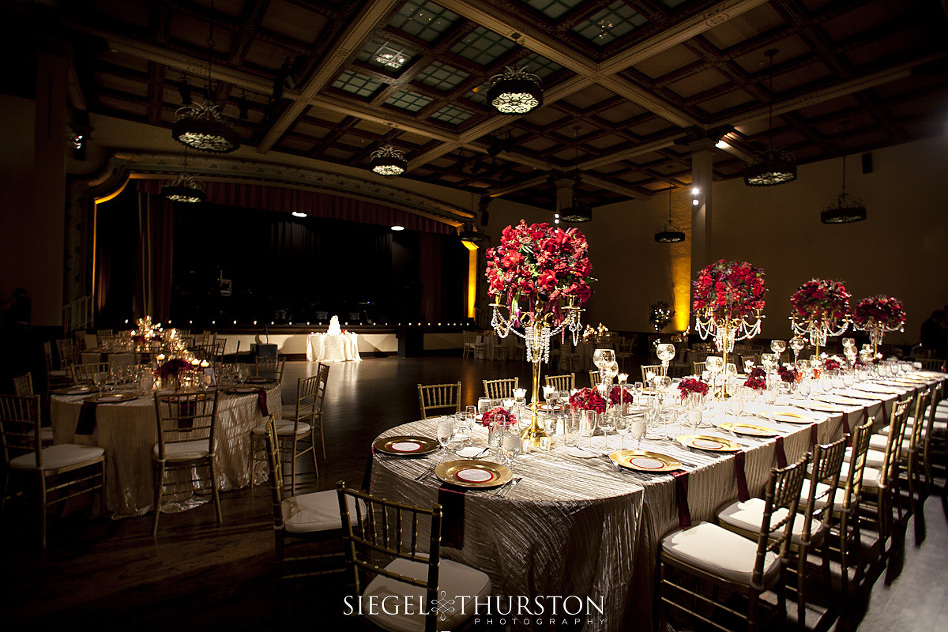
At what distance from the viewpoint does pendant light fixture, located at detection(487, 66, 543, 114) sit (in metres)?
4.93

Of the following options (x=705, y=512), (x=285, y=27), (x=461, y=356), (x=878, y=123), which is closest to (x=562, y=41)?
(x=285, y=27)

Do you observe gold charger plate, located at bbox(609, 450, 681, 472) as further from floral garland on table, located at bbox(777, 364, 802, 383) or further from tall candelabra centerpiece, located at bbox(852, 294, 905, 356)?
tall candelabra centerpiece, located at bbox(852, 294, 905, 356)

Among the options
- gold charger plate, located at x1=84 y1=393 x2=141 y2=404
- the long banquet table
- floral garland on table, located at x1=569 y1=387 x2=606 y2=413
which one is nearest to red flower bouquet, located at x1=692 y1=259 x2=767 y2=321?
the long banquet table

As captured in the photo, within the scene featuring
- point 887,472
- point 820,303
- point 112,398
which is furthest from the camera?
point 820,303

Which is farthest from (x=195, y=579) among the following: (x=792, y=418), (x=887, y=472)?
(x=887, y=472)

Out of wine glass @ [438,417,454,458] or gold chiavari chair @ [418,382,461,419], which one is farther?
gold chiavari chair @ [418,382,461,419]

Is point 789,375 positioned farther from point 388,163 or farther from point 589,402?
point 388,163

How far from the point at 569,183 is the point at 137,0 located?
30.1 ft

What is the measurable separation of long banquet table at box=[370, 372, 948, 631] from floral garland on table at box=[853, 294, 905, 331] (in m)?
4.37

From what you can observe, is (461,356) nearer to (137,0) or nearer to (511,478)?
(137,0)

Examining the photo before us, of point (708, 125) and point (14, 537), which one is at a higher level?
point (708, 125)

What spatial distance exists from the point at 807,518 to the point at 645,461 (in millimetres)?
717

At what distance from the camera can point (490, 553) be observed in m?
1.73

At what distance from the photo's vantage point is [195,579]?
7.97ft
